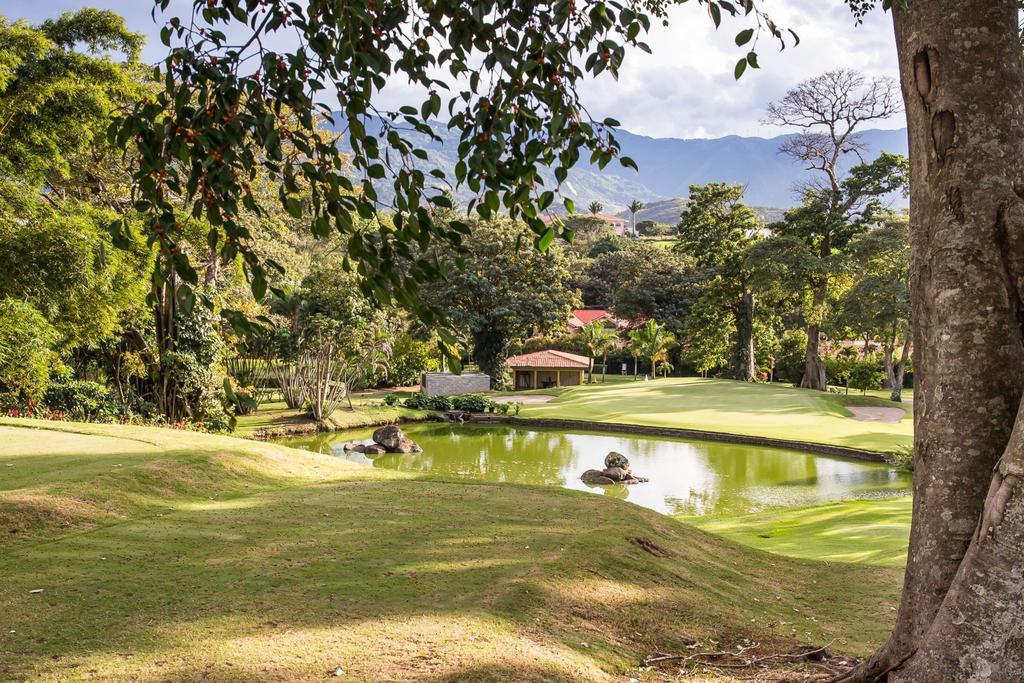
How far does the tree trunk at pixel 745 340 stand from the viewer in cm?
4106

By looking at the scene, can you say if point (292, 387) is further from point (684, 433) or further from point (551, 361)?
point (551, 361)

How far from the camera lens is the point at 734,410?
30547mm

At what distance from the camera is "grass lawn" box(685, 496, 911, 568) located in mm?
8828

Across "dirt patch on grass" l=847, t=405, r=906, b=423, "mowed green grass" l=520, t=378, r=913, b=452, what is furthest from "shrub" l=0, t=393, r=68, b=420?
"dirt patch on grass" l=847, t=405, r=906, b=423

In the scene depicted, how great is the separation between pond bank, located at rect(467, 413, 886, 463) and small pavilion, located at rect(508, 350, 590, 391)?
1623cm

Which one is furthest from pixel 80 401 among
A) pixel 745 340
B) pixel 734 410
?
pixel 745 340

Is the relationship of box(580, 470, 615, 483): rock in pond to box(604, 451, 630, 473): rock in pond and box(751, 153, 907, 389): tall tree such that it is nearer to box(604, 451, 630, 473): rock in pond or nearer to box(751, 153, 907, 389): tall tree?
box(604, 451, 630, 473): rock in pond

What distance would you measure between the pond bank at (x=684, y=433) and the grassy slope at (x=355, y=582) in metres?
15.8

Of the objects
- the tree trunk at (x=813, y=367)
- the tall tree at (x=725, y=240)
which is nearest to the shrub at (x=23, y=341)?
the tall tree at (x=725, y=240)

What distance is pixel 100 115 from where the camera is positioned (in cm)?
1220

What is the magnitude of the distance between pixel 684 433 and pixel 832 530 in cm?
1506

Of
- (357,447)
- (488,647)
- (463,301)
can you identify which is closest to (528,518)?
(488,647)

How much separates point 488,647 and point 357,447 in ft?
59.7

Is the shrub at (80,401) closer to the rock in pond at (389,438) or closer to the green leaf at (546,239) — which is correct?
the rock in pond at (389,438)
